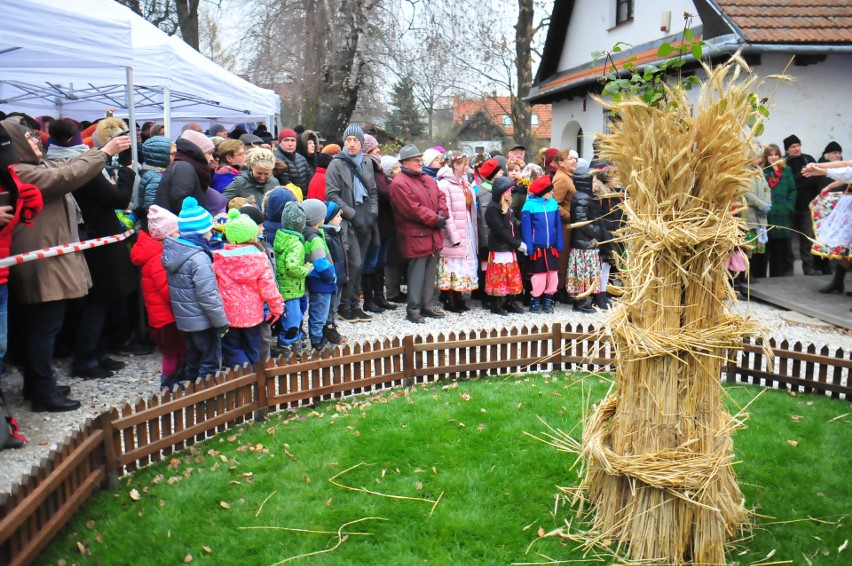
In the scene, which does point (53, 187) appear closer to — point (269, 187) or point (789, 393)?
point (269, 187)

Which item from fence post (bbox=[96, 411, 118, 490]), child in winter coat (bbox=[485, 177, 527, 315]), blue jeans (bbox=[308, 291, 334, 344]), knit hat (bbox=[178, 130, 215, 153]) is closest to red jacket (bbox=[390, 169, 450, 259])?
child in winter coat (bbox=[485, 177, 527, 315])

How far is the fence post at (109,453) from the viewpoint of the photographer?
14.0 feet

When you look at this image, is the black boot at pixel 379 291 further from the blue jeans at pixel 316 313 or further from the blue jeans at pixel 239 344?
the blue jeans at pixel 239 344

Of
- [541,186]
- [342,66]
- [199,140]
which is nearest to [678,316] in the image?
[541,186]

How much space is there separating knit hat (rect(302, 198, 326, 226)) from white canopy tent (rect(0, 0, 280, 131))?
2.12 meters

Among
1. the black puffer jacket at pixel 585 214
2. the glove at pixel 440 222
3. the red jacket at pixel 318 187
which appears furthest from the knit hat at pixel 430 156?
the black puffer jacket at pixel 585 214

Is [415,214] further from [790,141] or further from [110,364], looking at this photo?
[790,141]

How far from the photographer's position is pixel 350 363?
5.94m

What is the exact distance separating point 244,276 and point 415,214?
9.23 ft

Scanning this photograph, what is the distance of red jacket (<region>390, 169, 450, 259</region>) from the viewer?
8.16 m

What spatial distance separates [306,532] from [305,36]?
17.1 metres

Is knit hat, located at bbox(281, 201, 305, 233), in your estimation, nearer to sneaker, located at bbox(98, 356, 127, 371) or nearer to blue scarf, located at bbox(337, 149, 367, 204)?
blue scarf, located at bbox(337, 149, 367, 204)

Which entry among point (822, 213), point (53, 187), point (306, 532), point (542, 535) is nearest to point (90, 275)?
point (53, 187)

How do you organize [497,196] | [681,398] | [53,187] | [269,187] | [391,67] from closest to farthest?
1. [681,398]
2. [53,187]
3. [269,187]
4. [497,196]
5. [391,67]
